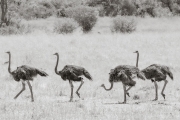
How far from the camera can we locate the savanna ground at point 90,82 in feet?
27.9

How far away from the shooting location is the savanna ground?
27.9 feet

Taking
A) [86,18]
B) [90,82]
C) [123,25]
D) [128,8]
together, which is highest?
[128,8]

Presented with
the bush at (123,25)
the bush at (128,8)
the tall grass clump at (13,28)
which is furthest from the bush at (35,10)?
the bush at (123,25)

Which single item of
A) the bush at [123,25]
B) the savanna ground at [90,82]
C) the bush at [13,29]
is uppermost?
the bush at [123,25]

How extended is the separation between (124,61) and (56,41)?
4420 millimetres

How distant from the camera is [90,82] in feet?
45.7

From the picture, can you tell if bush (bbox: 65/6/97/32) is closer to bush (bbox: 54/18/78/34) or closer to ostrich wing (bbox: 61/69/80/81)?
bush (bbox: 54/18/78/34)

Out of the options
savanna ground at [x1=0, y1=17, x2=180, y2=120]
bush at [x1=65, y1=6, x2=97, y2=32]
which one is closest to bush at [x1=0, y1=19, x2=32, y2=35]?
bush at [x1=65, y1=6, x2=97, y2=32]

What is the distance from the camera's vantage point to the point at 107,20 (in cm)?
3291

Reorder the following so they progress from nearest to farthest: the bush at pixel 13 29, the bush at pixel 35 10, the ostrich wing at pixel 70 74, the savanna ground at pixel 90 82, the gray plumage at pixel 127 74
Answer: the savanna ground at pixel 90 82 → the gray plumage at pixel 127 74 → the ostrich wing at pixel 70 74 → the bush at pixel 13 29 → the bush at pixel 35 10

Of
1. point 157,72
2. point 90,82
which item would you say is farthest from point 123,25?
point 157,72

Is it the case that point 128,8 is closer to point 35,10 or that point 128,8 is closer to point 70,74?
point 35,10

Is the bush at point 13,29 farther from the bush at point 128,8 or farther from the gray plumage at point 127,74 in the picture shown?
the gray plumage at point 127,74

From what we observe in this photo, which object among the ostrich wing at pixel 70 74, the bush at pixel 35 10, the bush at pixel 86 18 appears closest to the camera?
the ostrich wing at pixel 70 74
